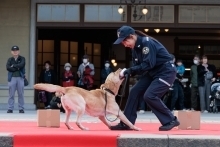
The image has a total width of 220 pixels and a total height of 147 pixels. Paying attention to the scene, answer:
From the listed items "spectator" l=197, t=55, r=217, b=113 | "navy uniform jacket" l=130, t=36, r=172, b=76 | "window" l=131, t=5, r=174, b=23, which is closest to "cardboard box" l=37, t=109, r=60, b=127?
"navy uniform jacket" l=130, t=36, r=172, b=76

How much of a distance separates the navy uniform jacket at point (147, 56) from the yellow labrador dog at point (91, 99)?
0.36 m

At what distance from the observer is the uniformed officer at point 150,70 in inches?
359

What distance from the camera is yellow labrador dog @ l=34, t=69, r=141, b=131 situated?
9219 mm

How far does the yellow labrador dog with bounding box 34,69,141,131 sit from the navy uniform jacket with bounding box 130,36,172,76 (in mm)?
360

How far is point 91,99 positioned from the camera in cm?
932

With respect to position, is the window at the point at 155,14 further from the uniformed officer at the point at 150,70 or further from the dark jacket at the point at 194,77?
the uniformed officer at the point at 150,70

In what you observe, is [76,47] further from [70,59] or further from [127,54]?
[127,54]

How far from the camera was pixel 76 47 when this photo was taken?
24.2m

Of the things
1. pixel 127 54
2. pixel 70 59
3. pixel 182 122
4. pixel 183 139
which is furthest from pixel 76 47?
pixel 183 139

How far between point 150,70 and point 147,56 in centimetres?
39

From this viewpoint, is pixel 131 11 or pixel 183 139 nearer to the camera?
pixel 183 139

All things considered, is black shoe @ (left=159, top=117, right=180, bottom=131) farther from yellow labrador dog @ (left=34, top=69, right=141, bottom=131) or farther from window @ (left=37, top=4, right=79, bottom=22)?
window @ (left=37, top=4, right=79, bottom=22)

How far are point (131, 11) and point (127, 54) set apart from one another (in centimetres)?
399

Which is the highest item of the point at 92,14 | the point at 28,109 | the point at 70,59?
the point at 92,14
